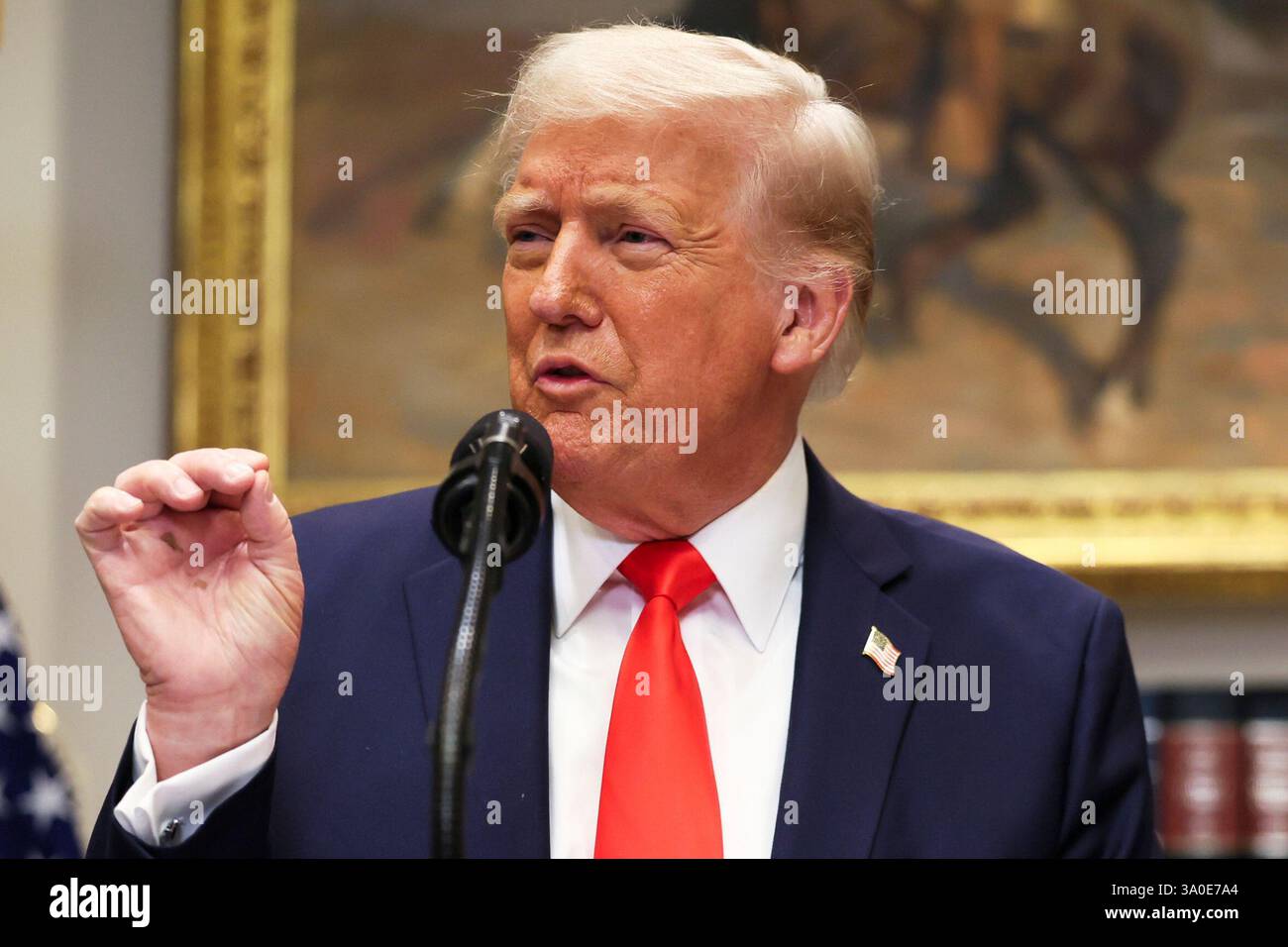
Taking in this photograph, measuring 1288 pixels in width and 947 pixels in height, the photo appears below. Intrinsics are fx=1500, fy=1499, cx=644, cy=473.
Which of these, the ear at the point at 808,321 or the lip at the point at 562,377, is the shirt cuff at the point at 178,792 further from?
the ear at the point at 808,321

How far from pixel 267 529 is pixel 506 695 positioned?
382mm

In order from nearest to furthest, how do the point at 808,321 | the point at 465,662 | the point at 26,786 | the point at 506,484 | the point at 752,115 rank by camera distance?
the point at 465,662 < the point at 506,484 < the point at 752,115 < the point at 808,321 < the point at 26,786

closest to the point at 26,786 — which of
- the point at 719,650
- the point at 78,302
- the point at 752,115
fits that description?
the point at 78,302

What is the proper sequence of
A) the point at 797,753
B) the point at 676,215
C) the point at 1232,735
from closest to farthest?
the point at 797,753, the point at 676,215, the point at 1232,735

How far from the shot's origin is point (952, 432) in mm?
3416

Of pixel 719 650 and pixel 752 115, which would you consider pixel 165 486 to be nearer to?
pixel 719 650

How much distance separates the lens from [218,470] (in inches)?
57.5

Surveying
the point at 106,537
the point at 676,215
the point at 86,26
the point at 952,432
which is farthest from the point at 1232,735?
the point at 86,26

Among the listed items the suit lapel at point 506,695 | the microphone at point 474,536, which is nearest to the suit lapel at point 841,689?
the suit lapel at point 506,695

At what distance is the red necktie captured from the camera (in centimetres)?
171

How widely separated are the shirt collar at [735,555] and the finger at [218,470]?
1.83 feet

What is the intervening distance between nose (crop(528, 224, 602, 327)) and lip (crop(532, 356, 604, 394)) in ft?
0.16
